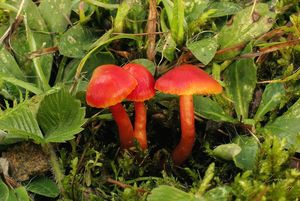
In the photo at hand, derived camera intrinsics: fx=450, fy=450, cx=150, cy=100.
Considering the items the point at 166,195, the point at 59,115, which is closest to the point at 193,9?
the point at 59,115

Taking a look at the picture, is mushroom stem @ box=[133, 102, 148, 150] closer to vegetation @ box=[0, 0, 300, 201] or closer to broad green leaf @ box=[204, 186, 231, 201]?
vegetation @ box=[0, 0, 300, 201]

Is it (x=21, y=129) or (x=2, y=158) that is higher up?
(x=21, y=129)

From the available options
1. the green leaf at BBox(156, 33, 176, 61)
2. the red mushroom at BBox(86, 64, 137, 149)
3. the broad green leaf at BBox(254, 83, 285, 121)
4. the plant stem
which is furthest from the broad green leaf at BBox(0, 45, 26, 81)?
the broad green leaf at BBox(254, 83, 285, 121)

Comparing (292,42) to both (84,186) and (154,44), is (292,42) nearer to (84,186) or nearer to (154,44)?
(154,44)

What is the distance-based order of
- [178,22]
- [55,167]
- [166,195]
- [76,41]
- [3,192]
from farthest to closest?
[76,41] < [178,22] < [55,167] < [3,192] < [166,195]

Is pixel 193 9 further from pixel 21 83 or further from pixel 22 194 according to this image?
pixel 22 194

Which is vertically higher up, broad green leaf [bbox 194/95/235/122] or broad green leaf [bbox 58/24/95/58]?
broad green leaf [bbox 58/24/95/58]

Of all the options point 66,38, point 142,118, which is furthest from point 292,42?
point 66,38
